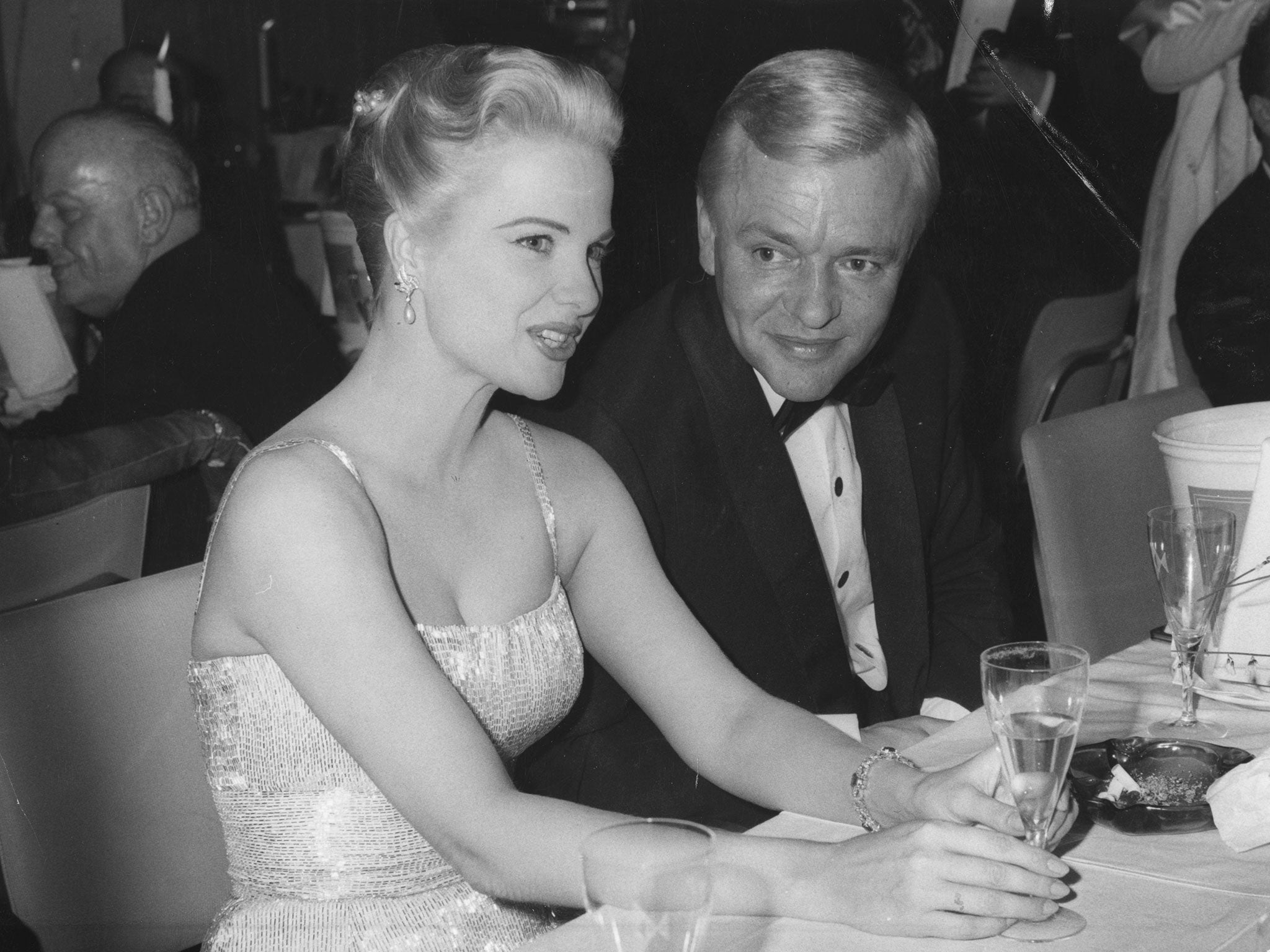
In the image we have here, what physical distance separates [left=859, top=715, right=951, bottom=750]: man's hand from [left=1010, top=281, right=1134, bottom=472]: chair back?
0.86 meters

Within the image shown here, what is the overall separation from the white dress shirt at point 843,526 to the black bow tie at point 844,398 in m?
0.01

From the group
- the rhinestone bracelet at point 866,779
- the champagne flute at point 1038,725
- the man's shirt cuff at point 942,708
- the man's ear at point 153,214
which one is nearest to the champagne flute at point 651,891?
the champagne flute at point 1038,725

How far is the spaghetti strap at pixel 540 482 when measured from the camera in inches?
62.4

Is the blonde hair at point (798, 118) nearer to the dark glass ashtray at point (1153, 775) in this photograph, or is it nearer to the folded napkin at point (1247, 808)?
the dark glass ashtray at point (1153, 775)

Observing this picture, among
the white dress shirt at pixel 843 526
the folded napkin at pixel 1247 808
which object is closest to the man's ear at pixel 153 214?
the white dress shirt at pixel 843 526

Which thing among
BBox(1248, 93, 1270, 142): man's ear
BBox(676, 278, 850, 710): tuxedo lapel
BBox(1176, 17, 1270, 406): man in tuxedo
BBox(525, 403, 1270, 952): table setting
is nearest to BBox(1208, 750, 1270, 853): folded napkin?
BBox(525, 403, 1270, 952): table setting

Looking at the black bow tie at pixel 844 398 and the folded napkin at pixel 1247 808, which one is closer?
the folded napkin at pixel 1247 808

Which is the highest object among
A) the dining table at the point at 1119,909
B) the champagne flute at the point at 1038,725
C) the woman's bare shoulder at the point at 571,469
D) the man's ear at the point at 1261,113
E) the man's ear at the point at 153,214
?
the man's ear at the point at 153,214

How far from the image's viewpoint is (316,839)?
54.6 inches

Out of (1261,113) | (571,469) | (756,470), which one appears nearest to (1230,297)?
(1261,113)

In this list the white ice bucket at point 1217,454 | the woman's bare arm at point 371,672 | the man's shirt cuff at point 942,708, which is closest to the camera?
the woman's bare arm at point 371,672

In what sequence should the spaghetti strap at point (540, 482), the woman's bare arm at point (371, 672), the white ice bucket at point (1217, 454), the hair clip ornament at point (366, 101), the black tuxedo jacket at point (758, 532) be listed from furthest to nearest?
the black tuxedo jacket at point (758, 532), the white ice bucket at point (1217, 454), the spaghetti strap at point (540, 482), the hair clip ornament at point (366, 101), the woman's bare arm at point (371, 672)

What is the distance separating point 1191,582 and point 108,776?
1.19 meters

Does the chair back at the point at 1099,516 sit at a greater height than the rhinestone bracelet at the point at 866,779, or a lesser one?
lesser
